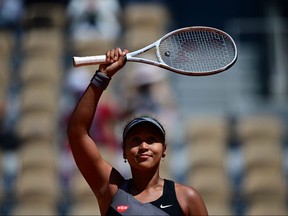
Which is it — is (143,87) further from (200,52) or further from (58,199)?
(200,52)

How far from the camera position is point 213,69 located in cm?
409

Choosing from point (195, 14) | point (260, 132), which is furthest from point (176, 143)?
point (195, 14)

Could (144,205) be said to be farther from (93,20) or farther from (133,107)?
(93,20)

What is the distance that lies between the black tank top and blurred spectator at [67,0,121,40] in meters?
5.82

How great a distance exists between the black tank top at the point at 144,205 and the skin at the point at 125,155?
0.03 metres

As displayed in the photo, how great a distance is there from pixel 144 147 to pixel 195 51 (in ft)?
2.53

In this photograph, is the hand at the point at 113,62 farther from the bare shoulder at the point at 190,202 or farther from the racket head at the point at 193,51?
the bare shoulder at the point at 190,202

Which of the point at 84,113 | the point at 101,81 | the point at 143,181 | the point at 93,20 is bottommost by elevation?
the point at 143,181

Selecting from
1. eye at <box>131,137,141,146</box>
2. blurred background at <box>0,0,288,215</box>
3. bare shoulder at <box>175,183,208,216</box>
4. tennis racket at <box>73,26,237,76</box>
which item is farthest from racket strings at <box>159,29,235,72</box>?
blurred background at <box>0,0,288,215</box>

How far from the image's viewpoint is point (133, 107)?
780 cm

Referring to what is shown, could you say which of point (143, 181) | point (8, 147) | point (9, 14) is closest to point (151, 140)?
point (143, 181)

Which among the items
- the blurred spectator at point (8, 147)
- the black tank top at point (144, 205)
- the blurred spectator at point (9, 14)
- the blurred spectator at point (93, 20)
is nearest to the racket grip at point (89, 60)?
the black tank top at point (144, 205)

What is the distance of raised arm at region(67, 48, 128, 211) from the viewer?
12.4 feet

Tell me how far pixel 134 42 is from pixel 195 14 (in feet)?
8.04
